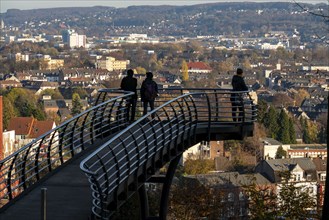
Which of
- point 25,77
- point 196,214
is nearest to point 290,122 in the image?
point 196,214

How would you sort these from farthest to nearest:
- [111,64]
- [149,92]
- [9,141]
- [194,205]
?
[111,64]
[9,141]
[194,205]
[149,92]

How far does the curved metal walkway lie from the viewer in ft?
37.6

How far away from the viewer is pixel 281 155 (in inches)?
2399

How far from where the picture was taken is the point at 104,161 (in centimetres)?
1309

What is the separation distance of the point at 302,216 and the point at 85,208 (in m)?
6.70

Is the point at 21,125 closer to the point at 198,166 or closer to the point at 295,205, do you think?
the point at 198,166

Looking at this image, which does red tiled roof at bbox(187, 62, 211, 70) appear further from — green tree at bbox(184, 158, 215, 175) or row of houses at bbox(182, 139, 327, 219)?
green tree at bbox(184, 158, 215, 175)

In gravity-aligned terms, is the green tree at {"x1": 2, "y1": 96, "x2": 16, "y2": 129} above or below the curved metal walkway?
below

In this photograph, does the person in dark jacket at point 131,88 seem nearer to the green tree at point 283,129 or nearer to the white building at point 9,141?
the white building at point 9,141

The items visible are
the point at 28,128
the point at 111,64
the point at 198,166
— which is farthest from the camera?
the point at 111,64

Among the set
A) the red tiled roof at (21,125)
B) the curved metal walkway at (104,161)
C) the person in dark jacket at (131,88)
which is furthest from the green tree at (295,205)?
the red tiled roof at (21,125)

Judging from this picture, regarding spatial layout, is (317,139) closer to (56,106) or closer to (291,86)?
(56,106)

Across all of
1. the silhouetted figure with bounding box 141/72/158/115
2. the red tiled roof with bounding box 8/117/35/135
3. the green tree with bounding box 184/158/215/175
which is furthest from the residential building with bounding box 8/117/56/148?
the silhouetted figure with bounding box 141/72/158/115

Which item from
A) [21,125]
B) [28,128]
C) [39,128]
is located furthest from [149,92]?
[21,125]
